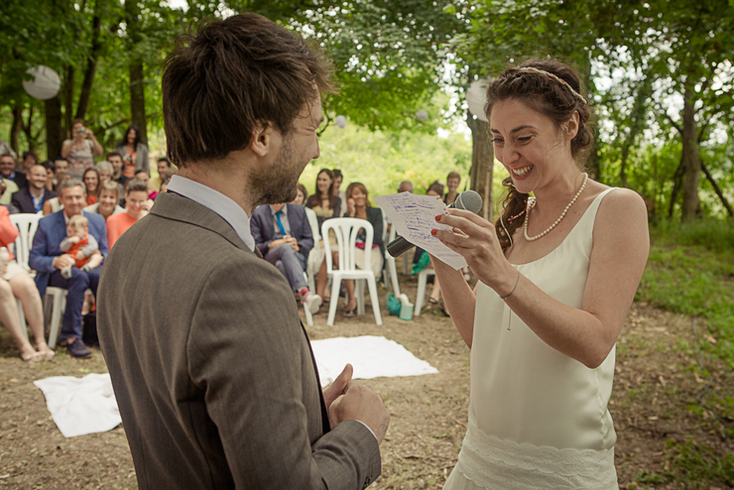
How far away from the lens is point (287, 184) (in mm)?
1095

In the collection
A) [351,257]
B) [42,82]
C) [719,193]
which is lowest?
[351,257]

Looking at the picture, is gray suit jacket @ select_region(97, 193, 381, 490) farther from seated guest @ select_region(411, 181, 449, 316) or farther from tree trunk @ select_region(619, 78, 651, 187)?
tree trunk @ select_region(619, 78, 651, 187)

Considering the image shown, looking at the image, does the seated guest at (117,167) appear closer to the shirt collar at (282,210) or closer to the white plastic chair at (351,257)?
the shirt collar at (282,210)

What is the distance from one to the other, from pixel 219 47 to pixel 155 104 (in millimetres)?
17868

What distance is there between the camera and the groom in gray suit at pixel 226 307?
80 cm

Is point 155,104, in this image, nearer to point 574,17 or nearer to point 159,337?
point 574,17

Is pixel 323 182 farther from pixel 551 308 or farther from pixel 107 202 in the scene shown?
pixel 551 308

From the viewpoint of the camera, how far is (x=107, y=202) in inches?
234

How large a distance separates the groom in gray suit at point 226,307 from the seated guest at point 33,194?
7.31 meters

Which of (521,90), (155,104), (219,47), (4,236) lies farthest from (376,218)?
(155,104)

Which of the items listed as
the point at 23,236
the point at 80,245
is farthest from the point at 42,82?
the point at 80,245

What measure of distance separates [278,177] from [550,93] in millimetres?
934

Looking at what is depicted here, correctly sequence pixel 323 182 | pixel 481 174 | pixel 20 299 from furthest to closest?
pixel 323 182, pixel 481 174, pixel 20 299

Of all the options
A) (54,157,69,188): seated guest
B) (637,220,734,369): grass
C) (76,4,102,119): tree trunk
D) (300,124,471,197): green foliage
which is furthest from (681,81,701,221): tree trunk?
(76,4,102,119): tree trunk
